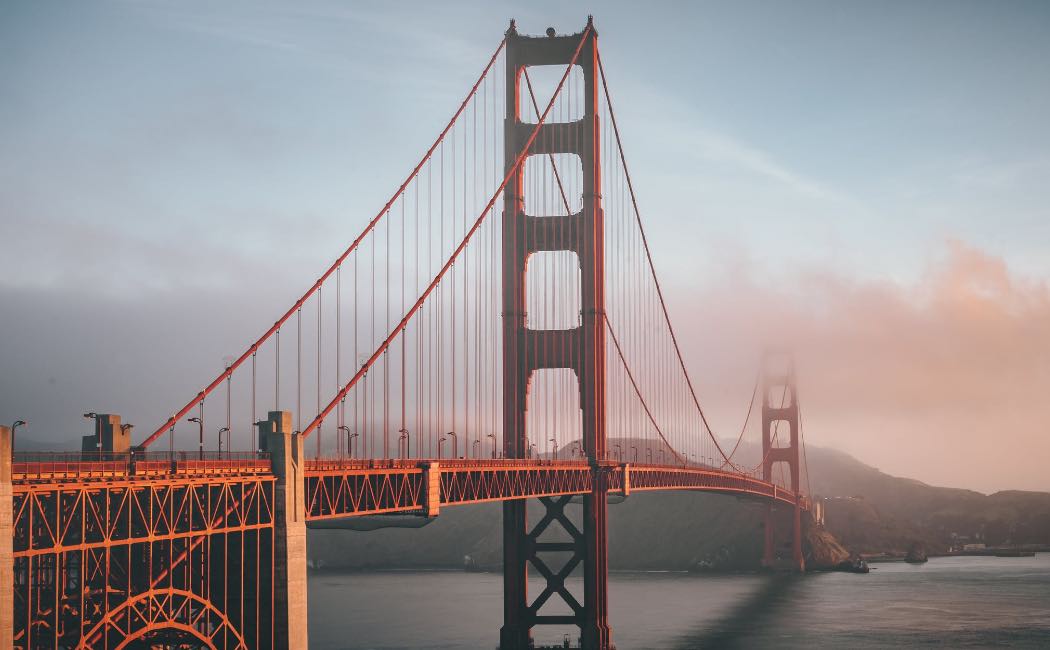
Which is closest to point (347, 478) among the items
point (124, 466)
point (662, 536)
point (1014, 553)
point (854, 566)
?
point (124, 466)

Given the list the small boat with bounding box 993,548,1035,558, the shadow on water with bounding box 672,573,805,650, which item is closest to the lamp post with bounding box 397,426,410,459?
the shadow on water with bounding box 672,573,805,650

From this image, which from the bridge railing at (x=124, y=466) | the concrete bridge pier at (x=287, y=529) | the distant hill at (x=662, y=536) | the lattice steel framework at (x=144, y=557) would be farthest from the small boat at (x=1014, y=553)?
the bridge railing at (x=124, y=466)

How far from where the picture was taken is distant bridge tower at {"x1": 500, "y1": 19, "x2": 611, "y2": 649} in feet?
211

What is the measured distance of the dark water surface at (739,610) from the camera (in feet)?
257

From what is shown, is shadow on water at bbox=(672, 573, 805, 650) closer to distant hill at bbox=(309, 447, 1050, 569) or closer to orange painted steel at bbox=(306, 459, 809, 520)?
orange painted steel at bbox=(306, 459, 809, 520)

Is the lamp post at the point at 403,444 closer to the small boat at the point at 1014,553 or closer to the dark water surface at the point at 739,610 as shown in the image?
the dark water surface at the point at 739,610

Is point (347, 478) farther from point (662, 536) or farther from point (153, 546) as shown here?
point (662, 536)

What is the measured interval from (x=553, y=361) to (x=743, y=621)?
34.1m

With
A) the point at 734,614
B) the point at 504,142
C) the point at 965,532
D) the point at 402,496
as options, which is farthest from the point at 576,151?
the point at 965,532

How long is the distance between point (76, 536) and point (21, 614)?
320 centimetres

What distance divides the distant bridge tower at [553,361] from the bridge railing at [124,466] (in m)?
30.7

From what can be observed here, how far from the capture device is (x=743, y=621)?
296 feet

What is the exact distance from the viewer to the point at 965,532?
7736 inches

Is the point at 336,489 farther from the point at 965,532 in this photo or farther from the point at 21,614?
the point at 965,532
